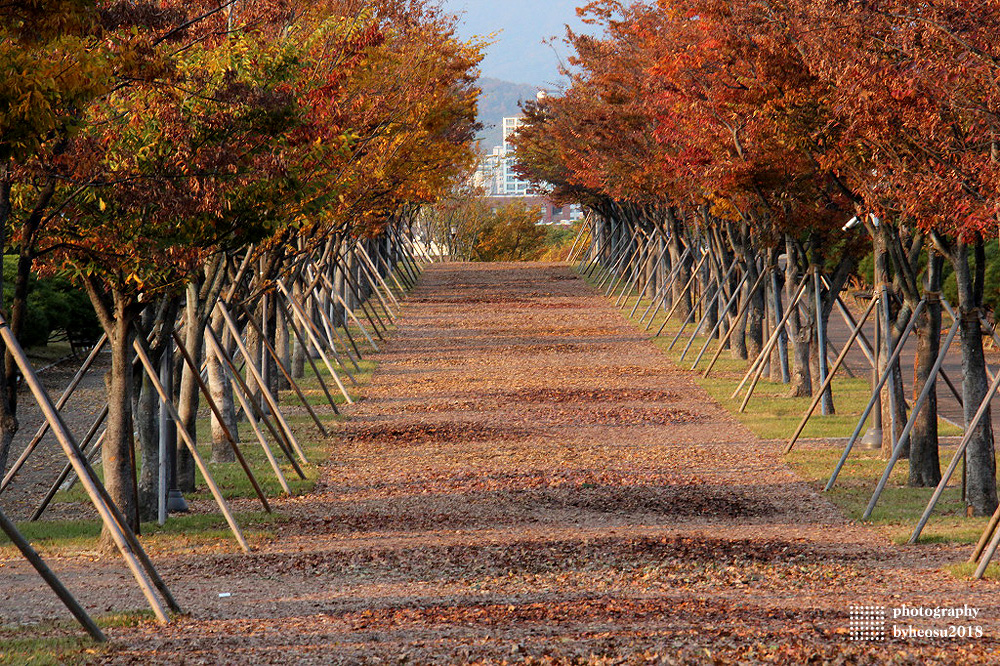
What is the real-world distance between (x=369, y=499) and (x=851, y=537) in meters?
5.80

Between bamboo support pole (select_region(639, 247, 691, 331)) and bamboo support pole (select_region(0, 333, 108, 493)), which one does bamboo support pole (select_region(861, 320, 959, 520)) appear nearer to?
bamboo support pole (select_region(0, 333, 108, 493))

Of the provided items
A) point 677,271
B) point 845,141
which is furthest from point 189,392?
point 677,271

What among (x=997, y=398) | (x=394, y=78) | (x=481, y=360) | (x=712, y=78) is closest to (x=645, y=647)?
(x=712, y=78)

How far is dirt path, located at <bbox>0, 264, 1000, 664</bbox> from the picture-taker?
8.28 meters

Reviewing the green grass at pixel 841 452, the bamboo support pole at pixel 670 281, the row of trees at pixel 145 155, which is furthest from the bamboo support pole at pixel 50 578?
the bamboo support pole at pixel 670 281

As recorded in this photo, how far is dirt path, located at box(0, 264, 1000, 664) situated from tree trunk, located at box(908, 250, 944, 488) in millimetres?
1544

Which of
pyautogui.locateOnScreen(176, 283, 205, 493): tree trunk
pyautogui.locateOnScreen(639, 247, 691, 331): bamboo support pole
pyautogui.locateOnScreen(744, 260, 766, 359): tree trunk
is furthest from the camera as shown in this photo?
pyautogui.locateOnScreen(639, 247, 691, 331): bamboo support pole

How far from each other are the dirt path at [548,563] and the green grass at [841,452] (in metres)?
0.42

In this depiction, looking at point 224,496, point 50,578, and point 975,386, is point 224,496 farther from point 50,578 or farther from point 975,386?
point 975,386

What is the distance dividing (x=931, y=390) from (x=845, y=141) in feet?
10.0

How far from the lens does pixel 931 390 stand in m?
13.8

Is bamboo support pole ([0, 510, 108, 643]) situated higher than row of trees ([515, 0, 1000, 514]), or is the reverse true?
row of trees ([515, 0, 1000, 514])

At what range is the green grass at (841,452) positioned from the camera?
12.9m

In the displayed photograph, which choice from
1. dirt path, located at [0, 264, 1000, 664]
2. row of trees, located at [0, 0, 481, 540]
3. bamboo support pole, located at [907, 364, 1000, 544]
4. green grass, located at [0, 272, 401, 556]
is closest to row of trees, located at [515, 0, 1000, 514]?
bamboo support pole, located at [907, 364, 1000, 544]
